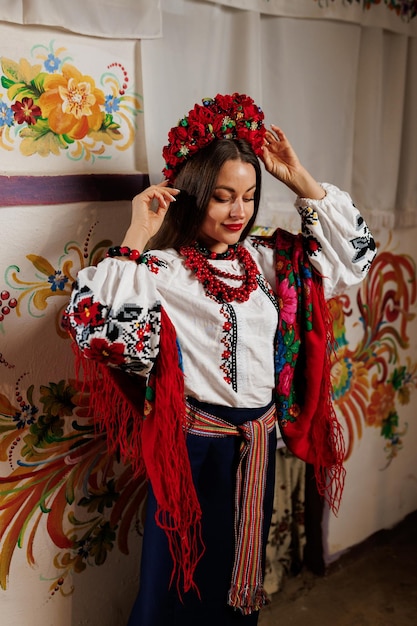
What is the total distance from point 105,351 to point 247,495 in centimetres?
45

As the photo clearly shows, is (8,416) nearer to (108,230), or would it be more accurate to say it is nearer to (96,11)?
(108,230)

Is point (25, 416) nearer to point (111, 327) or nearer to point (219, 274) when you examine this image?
point (111, 327)

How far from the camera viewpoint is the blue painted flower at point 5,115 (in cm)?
123

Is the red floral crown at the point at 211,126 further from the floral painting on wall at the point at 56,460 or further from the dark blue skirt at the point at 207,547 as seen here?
the dark blue skirt at the point at 207,547

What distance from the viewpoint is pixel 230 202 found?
1224 millimetres

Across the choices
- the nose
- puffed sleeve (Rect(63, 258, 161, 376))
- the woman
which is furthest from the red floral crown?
puffed sleeve (Rect(63, 258, 161, 376))

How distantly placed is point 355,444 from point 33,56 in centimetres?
146

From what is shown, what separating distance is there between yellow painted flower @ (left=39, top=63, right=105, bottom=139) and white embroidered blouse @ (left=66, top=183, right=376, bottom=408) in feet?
1.05

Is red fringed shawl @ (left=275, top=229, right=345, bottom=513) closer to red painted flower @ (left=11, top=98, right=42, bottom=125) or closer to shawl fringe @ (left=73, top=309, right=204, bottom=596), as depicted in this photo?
shawl fringe @ (left=73, top=309, right=204, bottom=596)

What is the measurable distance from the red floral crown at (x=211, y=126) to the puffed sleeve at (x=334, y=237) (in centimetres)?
20

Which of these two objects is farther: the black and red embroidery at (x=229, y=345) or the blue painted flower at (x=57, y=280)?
the blue painted flower at (x=57, y=280)

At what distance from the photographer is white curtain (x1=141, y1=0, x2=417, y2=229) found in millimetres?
1414

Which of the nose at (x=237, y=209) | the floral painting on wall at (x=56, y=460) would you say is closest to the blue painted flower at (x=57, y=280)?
the floral painting on wall at (x=56, y=460)

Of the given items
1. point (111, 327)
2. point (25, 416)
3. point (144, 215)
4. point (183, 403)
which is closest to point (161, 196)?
point (144, 215)
